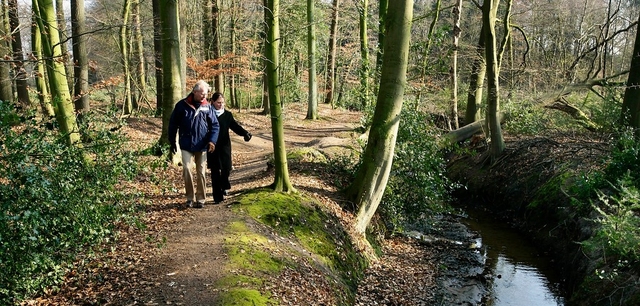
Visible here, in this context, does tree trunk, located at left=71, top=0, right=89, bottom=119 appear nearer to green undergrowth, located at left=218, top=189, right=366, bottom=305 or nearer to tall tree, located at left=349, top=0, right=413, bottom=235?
green undergrowth, located at left=218, top=189, right=366, bottom=305

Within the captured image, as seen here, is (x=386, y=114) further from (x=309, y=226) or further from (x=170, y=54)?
(x=170, y=54)

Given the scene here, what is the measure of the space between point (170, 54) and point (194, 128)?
3.84m

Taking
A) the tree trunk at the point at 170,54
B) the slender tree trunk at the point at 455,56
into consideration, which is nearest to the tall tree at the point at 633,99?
the slender tree trunk at the point at 455,56

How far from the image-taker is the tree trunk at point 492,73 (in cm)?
1379

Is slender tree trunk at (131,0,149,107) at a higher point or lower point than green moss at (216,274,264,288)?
higher

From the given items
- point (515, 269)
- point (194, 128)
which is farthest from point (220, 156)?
point (515, 269)

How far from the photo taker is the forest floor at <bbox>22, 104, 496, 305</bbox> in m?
5.08

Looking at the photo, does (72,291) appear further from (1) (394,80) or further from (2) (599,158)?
(2) (599,158)

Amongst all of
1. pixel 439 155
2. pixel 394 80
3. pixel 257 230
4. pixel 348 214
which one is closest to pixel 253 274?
pixel 257 230

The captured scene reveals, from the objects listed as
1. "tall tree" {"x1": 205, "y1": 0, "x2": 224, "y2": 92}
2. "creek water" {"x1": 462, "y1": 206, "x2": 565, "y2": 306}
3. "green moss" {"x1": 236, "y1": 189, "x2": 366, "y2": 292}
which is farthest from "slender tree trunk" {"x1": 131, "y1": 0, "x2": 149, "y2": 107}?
"creek water" {"x1": 462, "y1": 206, "x2": 565, "y2": 306}

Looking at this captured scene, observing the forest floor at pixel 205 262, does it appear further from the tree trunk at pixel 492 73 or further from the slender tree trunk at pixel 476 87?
the slender tree trunk at pixel 476 87

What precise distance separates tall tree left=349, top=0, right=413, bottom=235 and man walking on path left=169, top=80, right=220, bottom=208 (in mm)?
3062

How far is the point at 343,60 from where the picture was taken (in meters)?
36.2

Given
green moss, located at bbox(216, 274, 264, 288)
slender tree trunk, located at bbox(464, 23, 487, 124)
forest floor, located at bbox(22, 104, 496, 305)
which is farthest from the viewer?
slender tree trunk, located at bbox(464, 23, 487, 124)
